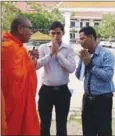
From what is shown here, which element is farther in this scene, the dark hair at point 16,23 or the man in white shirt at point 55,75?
the man in white shirt at point 55,75

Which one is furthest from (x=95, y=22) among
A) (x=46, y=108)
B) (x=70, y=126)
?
(x=46, y=108)

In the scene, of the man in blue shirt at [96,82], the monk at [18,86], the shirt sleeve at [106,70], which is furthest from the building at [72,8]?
the monk at [18,86]

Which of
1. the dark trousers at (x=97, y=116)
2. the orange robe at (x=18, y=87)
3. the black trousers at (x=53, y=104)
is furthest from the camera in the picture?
the black trousers at (x=53, y=104)

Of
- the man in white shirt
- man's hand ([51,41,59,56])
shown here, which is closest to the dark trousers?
the man in white shirt

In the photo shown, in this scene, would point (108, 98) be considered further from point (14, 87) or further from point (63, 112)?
point (14, 87)

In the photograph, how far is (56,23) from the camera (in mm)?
3617

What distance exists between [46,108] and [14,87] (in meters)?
0.84

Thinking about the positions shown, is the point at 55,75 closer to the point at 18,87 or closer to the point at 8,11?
the point at 18,87

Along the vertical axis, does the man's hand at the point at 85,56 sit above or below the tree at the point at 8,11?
below

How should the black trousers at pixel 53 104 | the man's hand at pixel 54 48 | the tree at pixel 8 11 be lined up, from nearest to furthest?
the man's hand at pixel 54 48 < the black trousers at pixel 53 104 < the tree at pixel 8 11

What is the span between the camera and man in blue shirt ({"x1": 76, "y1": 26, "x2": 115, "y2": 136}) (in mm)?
3258

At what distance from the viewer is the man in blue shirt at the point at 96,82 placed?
3.26 m

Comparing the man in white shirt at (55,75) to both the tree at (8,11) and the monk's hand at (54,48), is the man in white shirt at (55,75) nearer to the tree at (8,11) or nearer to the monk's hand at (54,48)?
the monk's hand at (54,48)

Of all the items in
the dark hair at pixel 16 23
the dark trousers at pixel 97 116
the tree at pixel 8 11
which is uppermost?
the tree at pixel 8 11
